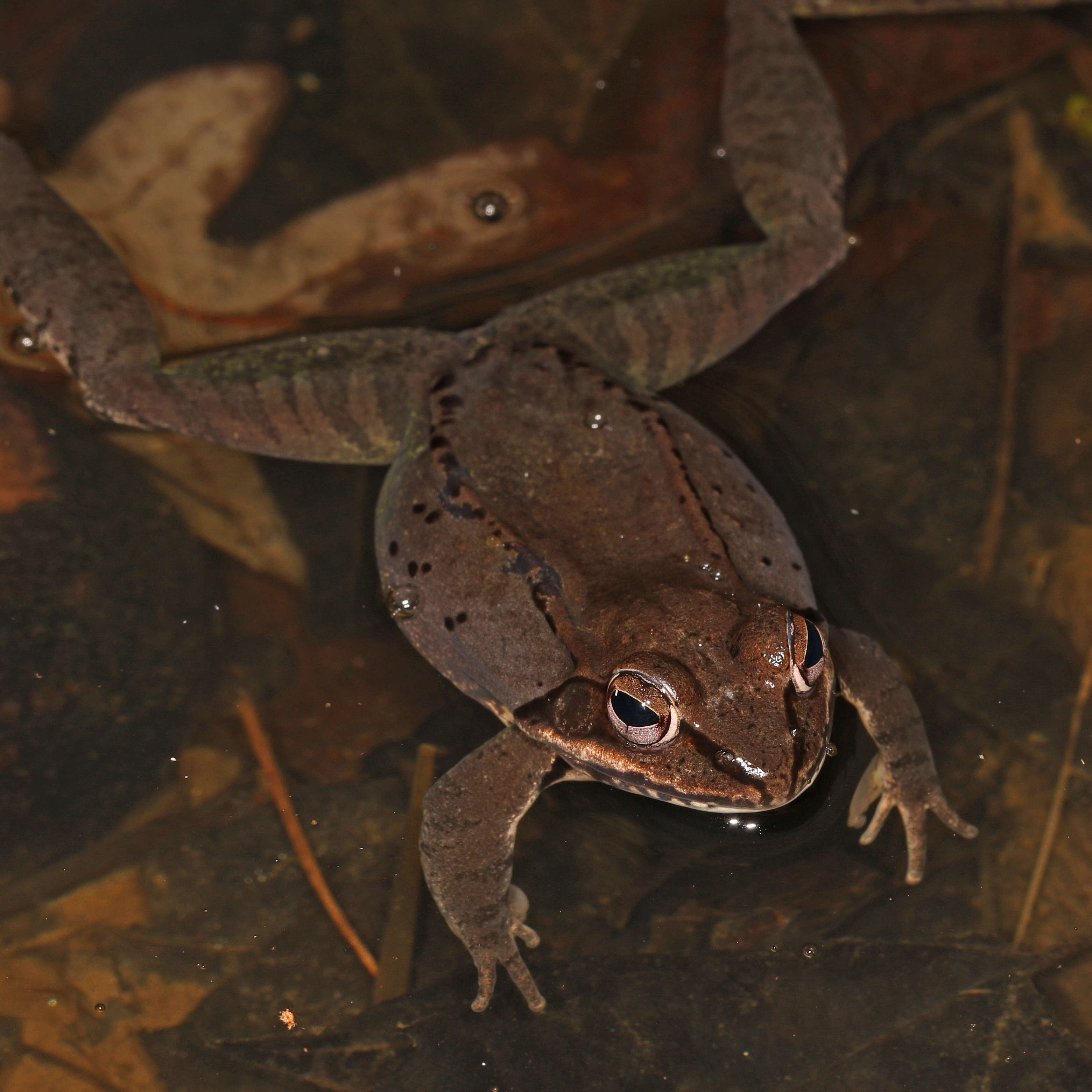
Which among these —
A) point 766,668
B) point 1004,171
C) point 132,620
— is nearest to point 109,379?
point 132,620

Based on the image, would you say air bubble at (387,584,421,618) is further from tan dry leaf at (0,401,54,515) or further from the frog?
tan dry leaf at (0,401,54,515)

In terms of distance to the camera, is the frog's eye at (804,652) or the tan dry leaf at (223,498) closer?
the frog's eye at (804,652)

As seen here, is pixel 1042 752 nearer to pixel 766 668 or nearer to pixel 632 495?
pixel 766 668

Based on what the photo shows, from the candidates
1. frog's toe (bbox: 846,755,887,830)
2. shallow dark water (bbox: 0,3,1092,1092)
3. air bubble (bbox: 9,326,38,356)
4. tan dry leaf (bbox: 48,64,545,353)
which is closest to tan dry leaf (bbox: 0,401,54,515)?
shallow dark water (bbox: 0,3,1092,1092)

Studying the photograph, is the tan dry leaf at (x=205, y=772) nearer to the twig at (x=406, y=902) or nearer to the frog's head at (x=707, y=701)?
the twig at (x=406, y=902)

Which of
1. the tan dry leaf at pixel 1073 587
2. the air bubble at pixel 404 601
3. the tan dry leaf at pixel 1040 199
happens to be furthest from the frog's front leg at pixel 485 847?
the tan dry leaf at pixel 1040 199

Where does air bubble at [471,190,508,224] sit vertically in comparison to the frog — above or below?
above

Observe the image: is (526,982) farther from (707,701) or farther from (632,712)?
(707,701)
